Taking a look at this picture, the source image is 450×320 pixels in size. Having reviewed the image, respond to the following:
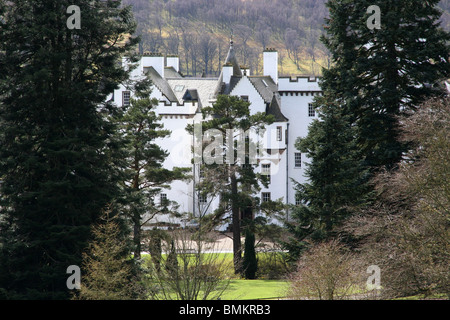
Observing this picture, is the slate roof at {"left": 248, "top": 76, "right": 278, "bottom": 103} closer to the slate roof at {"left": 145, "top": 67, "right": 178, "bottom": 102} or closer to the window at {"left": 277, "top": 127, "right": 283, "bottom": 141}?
the window at {"left": 277, "top": 127, "right": 283, "bottom": 141}

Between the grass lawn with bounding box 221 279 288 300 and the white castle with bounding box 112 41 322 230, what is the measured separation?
14.7 meters

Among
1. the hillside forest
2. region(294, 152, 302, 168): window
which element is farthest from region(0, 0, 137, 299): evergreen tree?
the hillside forest

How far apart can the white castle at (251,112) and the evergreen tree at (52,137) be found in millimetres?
20210

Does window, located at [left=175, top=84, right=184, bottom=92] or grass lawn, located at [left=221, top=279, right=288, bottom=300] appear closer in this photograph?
grass lawn, located at [left=221, top=279, right=288, bottom=300]

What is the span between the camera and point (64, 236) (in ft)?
82.7

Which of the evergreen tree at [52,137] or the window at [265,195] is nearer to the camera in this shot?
the evergreen tree at [52,137]

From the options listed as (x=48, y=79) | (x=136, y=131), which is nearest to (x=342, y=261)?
(x=48, y=79)

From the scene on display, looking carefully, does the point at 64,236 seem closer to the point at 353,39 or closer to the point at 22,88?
the point at 22,88

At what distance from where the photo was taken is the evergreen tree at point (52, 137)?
25344 mm

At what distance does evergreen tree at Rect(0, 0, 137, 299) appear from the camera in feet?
83.1

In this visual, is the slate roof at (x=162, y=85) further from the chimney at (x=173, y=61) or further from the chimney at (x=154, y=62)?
the chimney at (x=173, y=61)

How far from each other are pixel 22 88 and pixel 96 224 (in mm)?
6512

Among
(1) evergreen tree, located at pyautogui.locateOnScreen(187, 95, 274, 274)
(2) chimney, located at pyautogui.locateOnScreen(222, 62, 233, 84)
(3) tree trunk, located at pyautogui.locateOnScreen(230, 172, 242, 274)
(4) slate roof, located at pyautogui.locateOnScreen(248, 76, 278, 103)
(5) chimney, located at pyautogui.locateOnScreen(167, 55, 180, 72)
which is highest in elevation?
(5) chimney, located at pyautogui.locateOnScreen(167, 55, 180, 72)

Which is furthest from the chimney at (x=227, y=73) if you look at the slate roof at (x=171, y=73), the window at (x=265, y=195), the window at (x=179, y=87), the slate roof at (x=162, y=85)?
the slate roof at (x=171, y=73)
